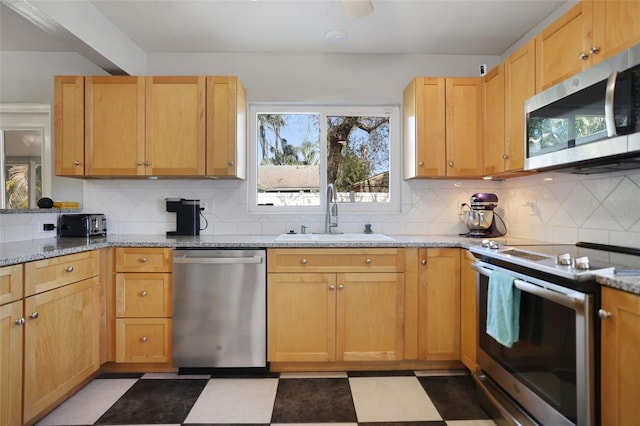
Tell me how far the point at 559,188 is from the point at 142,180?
126 inches

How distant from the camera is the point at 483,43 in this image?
274cm

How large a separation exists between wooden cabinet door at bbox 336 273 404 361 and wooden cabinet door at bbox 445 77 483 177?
110 centimetres

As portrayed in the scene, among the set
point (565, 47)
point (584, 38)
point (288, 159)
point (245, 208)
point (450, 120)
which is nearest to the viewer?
point (584, 38)

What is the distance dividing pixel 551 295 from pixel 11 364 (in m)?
2.39

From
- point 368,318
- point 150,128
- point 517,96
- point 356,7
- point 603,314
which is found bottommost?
point 368,318

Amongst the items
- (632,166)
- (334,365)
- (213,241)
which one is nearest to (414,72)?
(632,166)

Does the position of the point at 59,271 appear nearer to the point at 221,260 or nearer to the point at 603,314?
the point at 221,260

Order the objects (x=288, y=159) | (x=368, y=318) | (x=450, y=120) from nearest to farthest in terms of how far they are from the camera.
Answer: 1. (x=368, y=318)
2. (x=450, y=120)
3. (x=288, y=159)

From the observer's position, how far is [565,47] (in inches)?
Answer: 70.1

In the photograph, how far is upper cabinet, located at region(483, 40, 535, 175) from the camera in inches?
82.7

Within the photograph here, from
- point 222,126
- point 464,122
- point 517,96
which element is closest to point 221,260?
point 222,126

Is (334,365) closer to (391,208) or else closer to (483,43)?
(391,208)

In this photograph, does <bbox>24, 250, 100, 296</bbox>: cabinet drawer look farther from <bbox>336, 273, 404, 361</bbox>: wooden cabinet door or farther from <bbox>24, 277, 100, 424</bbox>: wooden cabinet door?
<bbox>336, 273, 404, 361</bbox>: wooden cabinet door

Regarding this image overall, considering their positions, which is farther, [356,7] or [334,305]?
[334,305]
